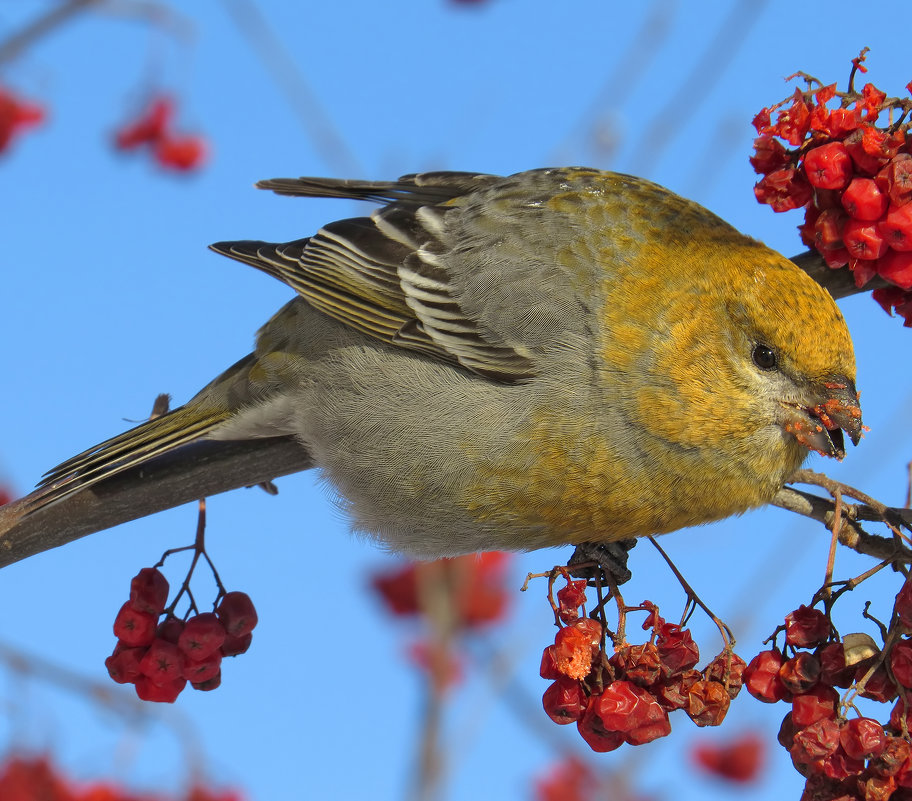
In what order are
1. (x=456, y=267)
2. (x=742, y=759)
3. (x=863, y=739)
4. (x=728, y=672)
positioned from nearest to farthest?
(x=863, y=739)
(x=728, y=672)
(x=456, y=267)
(x=742, y=759)

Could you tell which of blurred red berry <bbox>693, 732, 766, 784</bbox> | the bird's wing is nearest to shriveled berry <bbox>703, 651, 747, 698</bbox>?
the bird's wing

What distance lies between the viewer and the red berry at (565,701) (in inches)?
96.7

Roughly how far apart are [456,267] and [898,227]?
1.35m

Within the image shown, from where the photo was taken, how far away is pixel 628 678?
242cm

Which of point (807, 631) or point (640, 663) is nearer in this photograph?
point (807, 631)

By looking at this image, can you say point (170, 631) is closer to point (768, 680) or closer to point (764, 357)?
point (768, 680)

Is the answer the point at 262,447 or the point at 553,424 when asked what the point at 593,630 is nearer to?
the point at 553,424

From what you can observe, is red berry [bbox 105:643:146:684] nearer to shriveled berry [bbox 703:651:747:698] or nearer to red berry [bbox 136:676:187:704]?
red berry [bbox 136:676:187:704]

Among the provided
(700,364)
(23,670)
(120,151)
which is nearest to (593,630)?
(700,364)

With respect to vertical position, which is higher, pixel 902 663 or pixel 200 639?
pixel 902 663

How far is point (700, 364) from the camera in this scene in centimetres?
286

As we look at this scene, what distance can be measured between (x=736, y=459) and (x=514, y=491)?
2.11 ft

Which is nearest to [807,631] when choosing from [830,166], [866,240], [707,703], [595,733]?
[707,703]

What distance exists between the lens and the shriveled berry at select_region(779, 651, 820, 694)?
2246mm
